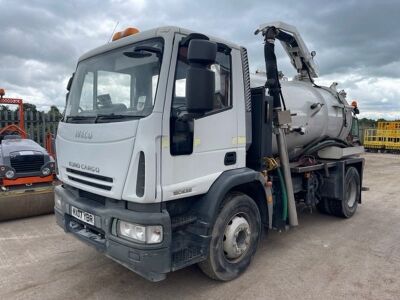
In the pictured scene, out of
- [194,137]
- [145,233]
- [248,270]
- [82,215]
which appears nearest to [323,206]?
[248,270]

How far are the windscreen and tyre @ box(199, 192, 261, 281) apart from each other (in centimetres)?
145

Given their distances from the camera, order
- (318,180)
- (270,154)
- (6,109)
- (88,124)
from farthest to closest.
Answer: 1. (6,109)
2. (318,180)
3. (270,154)
4. (88,124)

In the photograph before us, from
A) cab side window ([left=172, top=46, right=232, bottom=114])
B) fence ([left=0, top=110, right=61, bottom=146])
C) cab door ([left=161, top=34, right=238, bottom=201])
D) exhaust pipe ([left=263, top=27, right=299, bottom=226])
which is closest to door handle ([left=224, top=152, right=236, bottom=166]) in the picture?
cab door ([left=161, top=34, right=238, bottom=201])

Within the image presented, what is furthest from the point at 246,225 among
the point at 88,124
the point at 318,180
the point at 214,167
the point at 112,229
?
the point at 318,180

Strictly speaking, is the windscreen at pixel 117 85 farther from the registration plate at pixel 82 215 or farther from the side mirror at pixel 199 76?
the registration plate at pixel 82 215

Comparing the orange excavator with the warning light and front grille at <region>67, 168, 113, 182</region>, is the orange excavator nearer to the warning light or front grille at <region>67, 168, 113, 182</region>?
front grille at <region>67, 168, 113, 182</region>

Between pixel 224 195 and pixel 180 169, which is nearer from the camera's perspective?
pixel 180 169

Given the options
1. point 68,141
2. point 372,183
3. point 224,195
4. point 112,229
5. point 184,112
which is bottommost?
point 372,183

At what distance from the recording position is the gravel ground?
3574mm

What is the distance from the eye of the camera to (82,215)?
3.53 m

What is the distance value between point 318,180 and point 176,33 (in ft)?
13.4

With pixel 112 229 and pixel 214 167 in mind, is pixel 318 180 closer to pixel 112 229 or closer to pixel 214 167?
pixel 214 167

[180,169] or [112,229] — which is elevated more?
[180,169]

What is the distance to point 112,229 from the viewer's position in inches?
124
